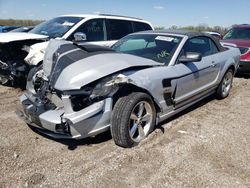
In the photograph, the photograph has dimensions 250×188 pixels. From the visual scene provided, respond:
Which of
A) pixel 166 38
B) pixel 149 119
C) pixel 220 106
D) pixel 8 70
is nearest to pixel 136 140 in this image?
pixel 149 119

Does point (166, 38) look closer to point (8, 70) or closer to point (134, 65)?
point (134, 65)

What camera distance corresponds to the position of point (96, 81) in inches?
145

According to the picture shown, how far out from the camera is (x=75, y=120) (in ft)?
11.3

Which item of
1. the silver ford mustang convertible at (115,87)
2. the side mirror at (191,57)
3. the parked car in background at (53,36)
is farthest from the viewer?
the parked car in background at (53,36)

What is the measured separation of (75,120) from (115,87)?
2.12 ft

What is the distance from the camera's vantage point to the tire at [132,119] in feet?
11.9

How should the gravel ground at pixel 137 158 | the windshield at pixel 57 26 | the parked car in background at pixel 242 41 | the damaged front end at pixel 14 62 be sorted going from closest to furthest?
the gravel ground at pixel 137 158 < the damaged front end at pixel 14 62 < the windshield at pixel 57 26 < the parked car in background at pixel 242 41

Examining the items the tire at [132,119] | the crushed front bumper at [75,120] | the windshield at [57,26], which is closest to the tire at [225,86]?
the tire at [132,119]

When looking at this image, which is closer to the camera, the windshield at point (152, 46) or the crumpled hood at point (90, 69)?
the crumpled hood at point (90, 69)

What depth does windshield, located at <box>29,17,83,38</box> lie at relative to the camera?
7059 millimetres

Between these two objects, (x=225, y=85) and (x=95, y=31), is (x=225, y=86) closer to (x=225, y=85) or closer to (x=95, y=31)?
(x=225, y=85)

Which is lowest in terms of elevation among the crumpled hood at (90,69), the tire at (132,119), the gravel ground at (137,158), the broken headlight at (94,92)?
the gravel ground at (137,158)

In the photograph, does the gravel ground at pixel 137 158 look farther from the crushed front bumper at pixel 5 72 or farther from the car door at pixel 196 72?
the crushed front bumper at pixel 5 72

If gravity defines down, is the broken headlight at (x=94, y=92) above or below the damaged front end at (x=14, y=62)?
above
